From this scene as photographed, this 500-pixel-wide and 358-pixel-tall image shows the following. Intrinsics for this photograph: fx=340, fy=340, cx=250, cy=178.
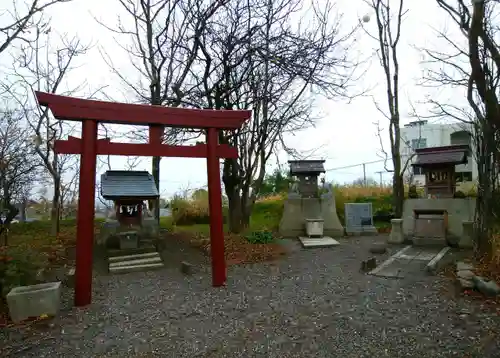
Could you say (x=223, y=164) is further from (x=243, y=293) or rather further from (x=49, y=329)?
(x=49, y=329)

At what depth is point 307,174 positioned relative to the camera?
11.2m

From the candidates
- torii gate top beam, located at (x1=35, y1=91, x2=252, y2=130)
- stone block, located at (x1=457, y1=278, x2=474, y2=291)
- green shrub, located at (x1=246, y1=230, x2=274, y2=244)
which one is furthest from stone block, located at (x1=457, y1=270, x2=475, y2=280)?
green shrub, located at (x1=246, y1=230, x2=274, y2=244)

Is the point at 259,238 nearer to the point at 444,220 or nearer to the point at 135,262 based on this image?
the point at 135,262

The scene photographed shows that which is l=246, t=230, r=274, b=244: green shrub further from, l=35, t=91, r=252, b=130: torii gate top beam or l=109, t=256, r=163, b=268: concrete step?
l=35, t=91, r=252, b=130: torii gate top beam

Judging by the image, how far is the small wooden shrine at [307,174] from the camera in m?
11.0

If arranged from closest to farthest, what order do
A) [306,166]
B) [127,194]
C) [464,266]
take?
1. [464,266]
2. [127,194]
3. [306,166]

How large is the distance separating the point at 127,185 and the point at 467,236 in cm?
823

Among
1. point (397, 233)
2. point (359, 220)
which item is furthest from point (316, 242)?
point (359, 220)

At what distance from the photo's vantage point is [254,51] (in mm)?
8594

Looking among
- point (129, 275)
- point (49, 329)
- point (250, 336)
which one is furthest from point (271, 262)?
point (49, 329)

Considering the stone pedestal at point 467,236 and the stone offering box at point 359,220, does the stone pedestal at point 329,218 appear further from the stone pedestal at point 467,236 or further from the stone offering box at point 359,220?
the stone pedestal at point 467,236

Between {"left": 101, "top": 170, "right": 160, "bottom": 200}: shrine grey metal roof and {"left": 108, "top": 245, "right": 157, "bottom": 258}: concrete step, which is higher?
{"left": 101, "top": 170, "right": 160, "bottom": 200}: shrine grey metal roof

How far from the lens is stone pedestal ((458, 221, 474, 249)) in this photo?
25.6 feet

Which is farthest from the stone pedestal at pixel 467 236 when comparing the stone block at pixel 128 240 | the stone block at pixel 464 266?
the stone block at pixel 128 240
